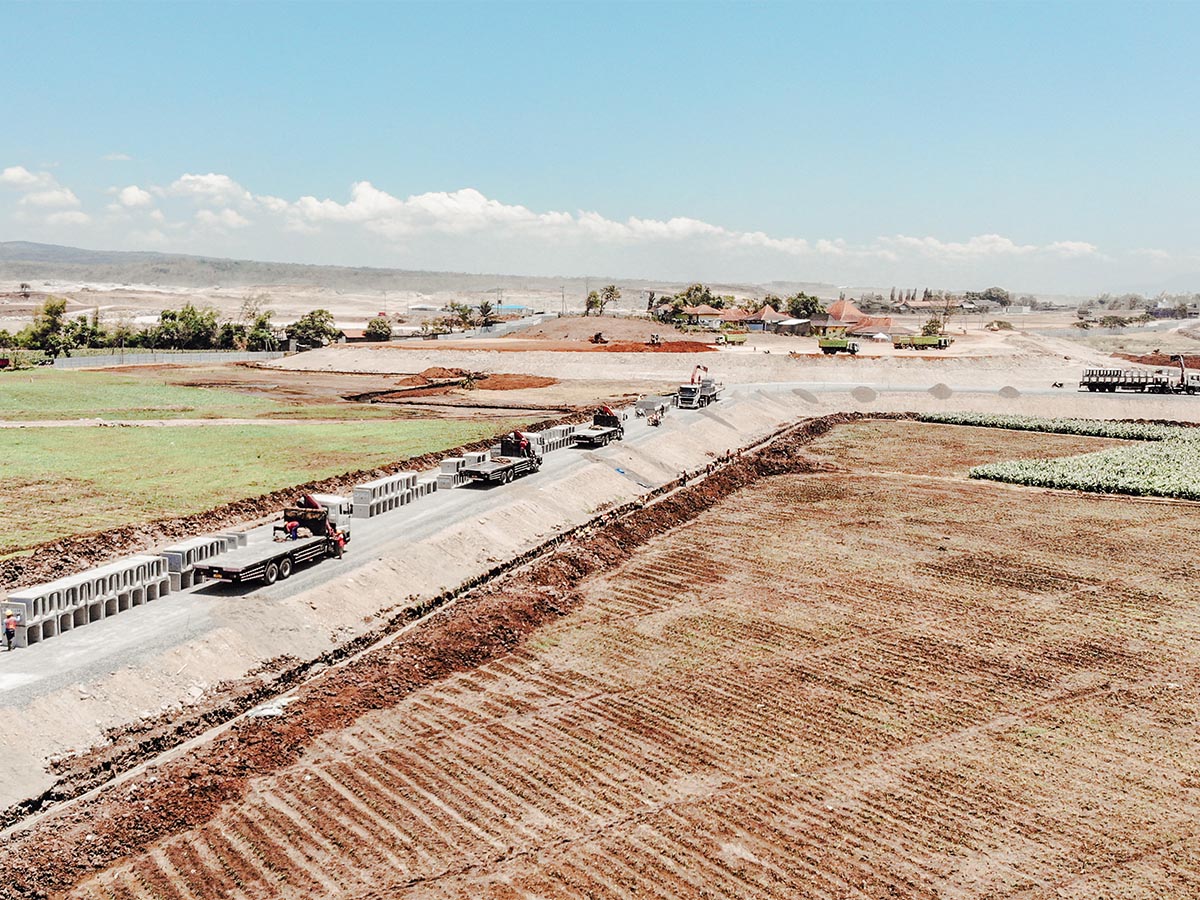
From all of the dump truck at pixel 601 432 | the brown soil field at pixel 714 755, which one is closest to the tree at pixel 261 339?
the dump truck at pixel 601 432

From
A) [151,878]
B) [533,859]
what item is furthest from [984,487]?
[151,878]

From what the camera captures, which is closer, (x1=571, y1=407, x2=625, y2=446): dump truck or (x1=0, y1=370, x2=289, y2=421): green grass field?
(x1=571, y1=407, x2=625, y2=446): dump truck

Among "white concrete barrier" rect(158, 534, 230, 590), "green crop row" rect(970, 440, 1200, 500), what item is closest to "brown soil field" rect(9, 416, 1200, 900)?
"white concrete barrier" rect(158, 534, 230, 590)

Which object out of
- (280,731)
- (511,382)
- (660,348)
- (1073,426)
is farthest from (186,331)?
(280,731)

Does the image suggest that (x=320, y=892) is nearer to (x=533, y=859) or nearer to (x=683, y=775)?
(x=533, y=859)

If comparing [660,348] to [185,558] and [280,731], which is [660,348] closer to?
[185,558]

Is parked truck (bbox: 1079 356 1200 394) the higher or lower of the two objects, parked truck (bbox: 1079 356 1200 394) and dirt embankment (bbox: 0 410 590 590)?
the higher

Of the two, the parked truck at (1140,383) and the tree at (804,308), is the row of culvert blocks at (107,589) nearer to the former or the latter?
the parked truck at (1140,383)

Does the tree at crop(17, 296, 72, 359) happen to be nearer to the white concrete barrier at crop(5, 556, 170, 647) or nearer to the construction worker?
the white concrete barrier at crop(5, 556, 170, 647)

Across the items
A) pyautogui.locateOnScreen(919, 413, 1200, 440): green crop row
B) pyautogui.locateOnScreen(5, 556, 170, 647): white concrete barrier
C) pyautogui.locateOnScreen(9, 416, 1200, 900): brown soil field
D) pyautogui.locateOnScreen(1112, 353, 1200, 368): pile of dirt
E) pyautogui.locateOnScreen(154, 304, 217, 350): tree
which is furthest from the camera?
pyautogui.locateOnScreen(154, 304, 217, 350): tree
